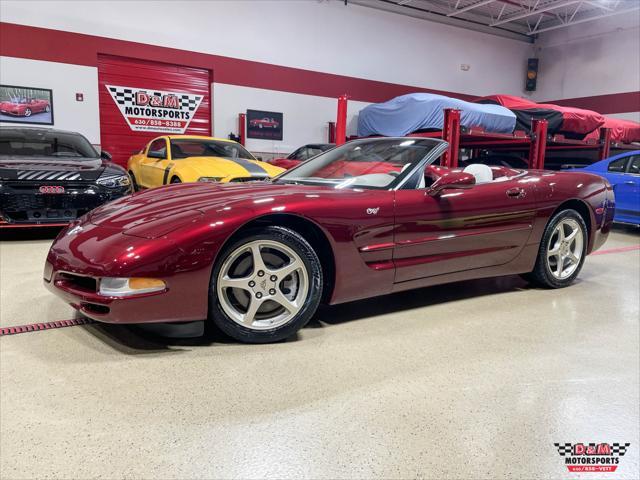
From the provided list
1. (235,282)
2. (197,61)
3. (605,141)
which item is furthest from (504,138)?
(235,282)

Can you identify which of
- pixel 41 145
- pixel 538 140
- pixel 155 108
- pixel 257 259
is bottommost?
pixel 257 259

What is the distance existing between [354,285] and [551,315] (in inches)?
50.9

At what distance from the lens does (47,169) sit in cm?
416

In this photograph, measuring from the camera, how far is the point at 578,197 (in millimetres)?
3221

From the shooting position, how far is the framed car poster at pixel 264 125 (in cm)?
1067

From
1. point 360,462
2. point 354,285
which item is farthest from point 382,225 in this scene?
point 360,462

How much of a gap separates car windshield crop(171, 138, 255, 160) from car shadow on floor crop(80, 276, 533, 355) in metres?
3.64

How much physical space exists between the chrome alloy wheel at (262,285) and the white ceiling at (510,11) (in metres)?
11.3

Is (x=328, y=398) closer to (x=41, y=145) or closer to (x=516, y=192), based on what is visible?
(x=516, y=192)

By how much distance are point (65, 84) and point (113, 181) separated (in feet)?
18.8

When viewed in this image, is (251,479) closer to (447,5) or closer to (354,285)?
(354,285)

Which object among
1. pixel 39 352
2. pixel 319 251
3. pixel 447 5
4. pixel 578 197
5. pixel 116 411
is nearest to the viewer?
pixel 116 411

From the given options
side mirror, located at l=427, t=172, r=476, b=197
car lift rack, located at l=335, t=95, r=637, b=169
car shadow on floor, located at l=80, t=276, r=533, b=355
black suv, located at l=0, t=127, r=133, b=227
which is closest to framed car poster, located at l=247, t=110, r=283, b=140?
car lift rack, located at l=335, t=95, r=637, b=169

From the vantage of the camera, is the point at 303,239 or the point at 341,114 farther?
the point at 341,114
